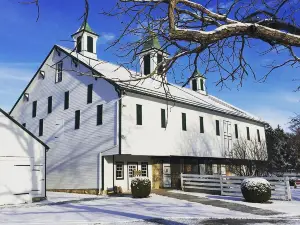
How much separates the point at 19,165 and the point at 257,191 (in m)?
12.8

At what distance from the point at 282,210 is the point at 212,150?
14082 millimetres

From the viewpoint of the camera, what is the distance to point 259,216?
41.9 feet

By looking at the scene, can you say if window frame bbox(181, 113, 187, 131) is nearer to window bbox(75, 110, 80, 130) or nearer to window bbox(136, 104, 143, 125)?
window bbox(136, 104, 143, 125)

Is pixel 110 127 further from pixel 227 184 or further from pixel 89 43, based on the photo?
pixel 89 43

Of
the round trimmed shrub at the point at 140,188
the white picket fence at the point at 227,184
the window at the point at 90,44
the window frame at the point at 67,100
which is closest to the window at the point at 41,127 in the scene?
the window frame at the point at 67,100

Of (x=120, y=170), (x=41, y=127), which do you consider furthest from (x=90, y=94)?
(x=41, y=127)

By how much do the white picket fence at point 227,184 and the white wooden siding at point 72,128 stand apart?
6.03 metres

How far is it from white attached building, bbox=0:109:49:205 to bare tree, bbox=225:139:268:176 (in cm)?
1676

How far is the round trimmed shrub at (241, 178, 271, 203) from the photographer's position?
55.7 ft

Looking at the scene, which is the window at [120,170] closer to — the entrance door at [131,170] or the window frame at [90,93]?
the entrance door at [131,170]

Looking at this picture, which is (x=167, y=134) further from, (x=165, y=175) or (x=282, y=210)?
(x=282, y=210)

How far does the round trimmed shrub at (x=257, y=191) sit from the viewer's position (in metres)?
17.0

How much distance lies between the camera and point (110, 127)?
21.6 metres

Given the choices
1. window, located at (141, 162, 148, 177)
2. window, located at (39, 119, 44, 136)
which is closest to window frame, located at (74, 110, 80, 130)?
window, located at (39, 119, 44, 136)
